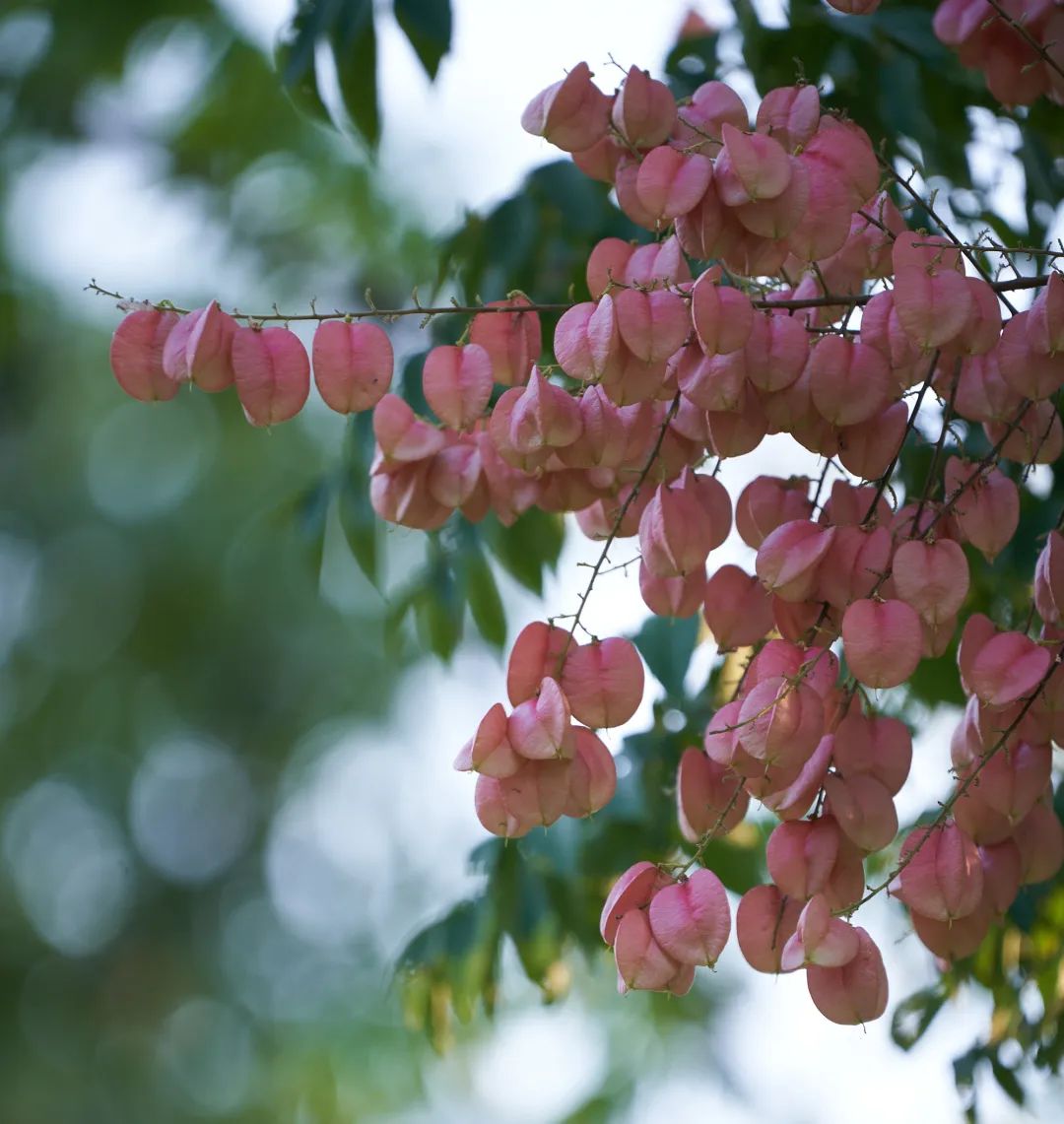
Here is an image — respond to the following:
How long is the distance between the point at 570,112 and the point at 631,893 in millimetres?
505

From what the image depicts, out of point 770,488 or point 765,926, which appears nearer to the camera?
point 765,926

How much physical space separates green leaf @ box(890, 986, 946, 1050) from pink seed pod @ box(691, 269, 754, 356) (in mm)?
774

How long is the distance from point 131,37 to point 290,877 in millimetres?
4645

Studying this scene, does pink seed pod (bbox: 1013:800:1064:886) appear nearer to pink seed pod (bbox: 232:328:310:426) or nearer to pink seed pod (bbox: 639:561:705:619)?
pink seed pod (bbox: 639:561:705:619)

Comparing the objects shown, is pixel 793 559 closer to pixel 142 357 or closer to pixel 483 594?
pixel 142 357

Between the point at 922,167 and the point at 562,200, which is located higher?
the point at 922,167

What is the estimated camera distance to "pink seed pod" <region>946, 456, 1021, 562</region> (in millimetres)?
870

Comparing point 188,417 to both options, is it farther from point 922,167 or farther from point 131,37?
point 922,167

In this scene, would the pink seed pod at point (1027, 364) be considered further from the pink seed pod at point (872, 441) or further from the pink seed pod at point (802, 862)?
the pink seed pod at point (802, 862)

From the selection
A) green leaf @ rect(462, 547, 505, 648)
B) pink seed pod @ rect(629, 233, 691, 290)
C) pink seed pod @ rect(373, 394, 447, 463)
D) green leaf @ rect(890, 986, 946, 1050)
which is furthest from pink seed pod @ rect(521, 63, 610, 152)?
green leaf @ rect(890, 986, 946, 1050)

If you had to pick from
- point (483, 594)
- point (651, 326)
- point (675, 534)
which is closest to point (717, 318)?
point (651, 326)

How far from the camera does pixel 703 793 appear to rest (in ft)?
2.85

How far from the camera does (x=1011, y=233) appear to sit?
1.37 m

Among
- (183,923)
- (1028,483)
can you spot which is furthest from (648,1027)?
(183,923)
